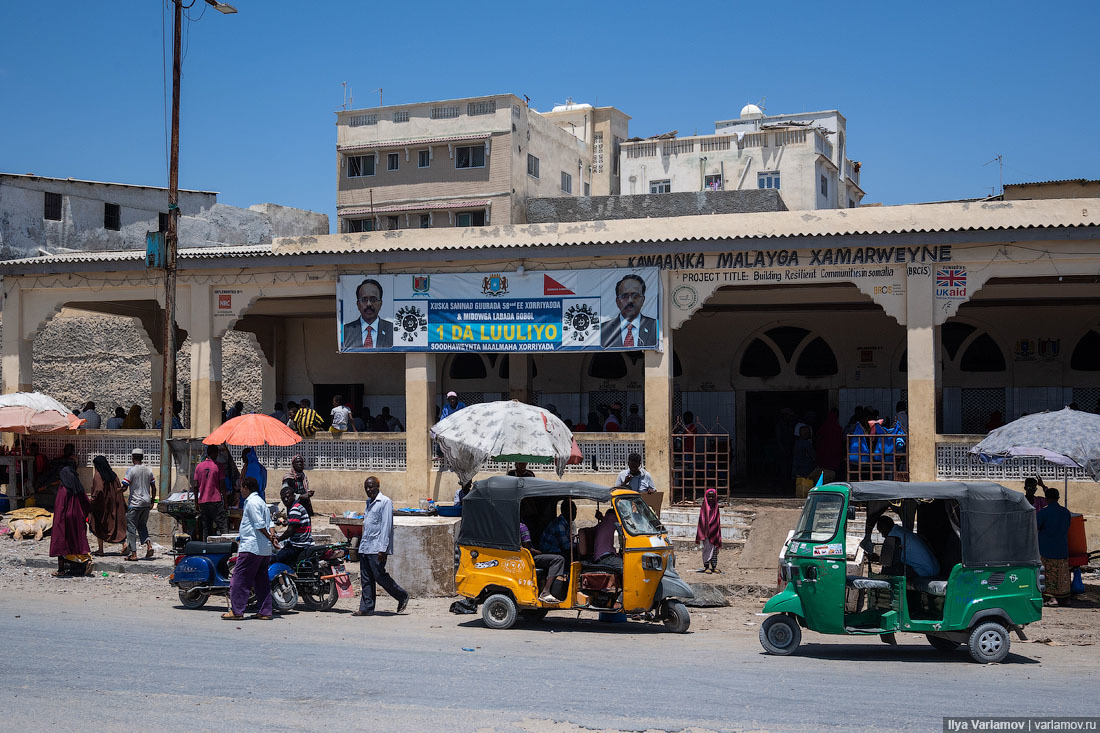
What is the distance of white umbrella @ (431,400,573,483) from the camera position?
1369 centimetres

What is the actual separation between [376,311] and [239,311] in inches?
104

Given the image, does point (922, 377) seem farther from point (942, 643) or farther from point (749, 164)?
point (749, 164)

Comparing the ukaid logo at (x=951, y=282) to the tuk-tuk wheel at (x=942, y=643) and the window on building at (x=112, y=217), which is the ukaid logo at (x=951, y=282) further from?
the window on building at (x=112, y=217)

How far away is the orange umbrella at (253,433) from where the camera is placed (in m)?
15.4

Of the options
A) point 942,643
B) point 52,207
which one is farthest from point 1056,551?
point 52,207

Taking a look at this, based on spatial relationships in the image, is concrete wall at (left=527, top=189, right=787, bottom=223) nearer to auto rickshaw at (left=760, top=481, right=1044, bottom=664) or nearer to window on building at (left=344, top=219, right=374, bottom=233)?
window on building at (left=344, top=219, right=374, bottom=233)

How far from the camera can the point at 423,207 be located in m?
45.2

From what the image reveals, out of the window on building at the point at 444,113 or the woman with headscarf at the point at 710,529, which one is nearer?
the woman with headscarf at the point at 710,529

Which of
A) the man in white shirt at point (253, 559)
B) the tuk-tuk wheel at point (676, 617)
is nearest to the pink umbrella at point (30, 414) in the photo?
the man in white shirt at point (253, 559)

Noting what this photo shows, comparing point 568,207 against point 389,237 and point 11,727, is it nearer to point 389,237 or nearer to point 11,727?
point 389,237

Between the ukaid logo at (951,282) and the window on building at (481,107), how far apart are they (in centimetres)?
3071

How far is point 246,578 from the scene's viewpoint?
1131cm

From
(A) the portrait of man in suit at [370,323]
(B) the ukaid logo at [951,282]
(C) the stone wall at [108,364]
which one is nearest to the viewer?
(B) the ukaid logo at [951,282]

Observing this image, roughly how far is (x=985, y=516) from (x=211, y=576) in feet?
26.0
